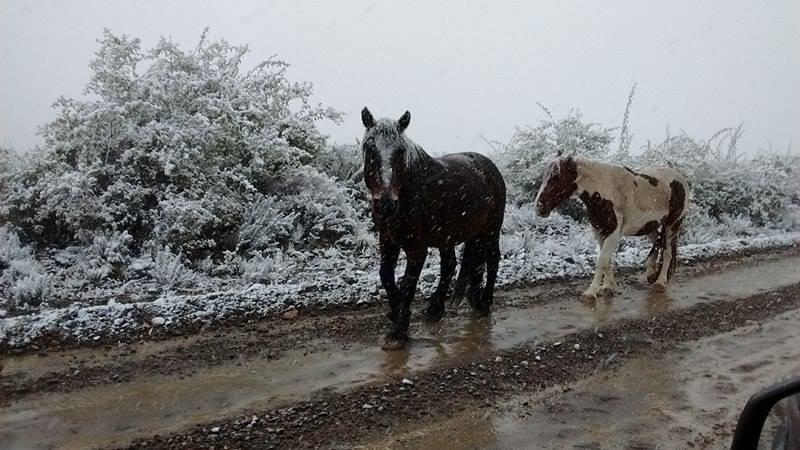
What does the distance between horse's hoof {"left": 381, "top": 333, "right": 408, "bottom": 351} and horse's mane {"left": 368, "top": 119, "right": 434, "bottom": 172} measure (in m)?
1.32

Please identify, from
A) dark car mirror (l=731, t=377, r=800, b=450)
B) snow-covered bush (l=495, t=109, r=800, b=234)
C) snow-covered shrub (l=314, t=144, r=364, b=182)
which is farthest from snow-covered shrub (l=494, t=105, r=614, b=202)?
dark car mirror (l=731, t=377, r=800, b=450)

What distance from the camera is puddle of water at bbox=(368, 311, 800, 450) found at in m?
3.11

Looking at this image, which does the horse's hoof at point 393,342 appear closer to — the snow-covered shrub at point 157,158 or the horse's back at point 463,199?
the horse's back at point 463,199

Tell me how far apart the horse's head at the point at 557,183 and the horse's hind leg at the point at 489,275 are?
3.30ft

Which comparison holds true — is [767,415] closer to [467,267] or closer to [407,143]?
[407,143]

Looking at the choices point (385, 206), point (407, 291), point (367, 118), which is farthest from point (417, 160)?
point (407, 291)

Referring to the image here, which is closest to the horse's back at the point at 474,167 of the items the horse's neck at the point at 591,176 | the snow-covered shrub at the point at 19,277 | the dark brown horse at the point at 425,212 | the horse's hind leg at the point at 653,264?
the dark brown horse at the point at 425,212

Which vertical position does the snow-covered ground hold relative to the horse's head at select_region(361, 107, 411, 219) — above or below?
below

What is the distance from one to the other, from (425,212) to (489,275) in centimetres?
143

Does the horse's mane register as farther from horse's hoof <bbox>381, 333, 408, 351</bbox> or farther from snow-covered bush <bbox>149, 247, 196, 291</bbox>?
snow-covered bush <bbox>149, 247, 196, 291</bbox>

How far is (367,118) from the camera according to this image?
4.45 meters

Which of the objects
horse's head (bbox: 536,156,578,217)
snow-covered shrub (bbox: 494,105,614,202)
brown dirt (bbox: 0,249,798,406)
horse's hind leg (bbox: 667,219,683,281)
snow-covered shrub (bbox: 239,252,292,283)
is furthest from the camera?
snow-covered shrub (bbox: 494,105,614,202)

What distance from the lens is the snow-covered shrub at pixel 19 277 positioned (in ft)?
17.4

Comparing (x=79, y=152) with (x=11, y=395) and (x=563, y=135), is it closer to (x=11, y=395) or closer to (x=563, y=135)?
(x=11, y=395)
